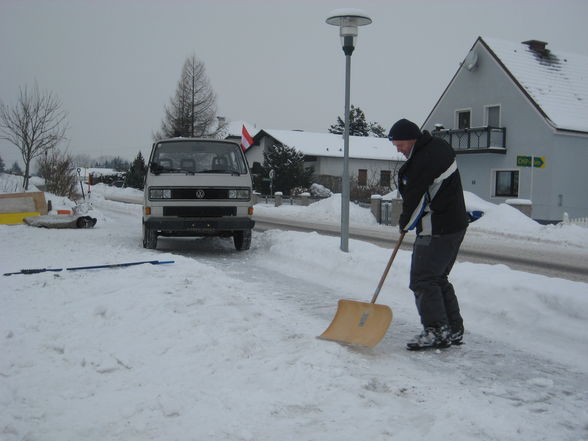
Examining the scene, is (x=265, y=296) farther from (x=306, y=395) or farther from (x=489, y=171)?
(x=489, y=171)

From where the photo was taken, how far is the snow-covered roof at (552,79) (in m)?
24.9

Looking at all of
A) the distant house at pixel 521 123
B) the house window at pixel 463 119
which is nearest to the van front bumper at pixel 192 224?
the distant house at pixel 521 123

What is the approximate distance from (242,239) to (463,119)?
21.9 metres

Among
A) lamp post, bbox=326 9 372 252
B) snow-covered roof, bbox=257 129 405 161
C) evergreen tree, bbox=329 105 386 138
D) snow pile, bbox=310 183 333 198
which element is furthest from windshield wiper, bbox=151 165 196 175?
evergreen tree, bbox=329 105 386 138

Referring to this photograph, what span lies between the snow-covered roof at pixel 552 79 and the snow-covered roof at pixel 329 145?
72.9 feet

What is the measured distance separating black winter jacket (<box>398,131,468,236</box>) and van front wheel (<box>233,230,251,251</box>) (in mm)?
6107

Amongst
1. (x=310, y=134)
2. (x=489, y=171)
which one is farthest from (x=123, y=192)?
(x=489, y=171)

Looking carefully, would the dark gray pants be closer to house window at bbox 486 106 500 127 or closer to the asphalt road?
the asphalt road

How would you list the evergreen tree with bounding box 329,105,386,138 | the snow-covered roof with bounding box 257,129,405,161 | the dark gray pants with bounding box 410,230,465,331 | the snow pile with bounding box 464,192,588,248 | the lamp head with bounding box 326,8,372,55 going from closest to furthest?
1. the dark gray pants with bounding box 410,230,465,331
2. the lamp head with bounding box 326,8,372,55
3. the snow pile with bounding box 464,192,588,248
4. the snow-covered roof with bounding box 257,129,405,161
5. the evergreen tree with bounding box 329,105,386,138

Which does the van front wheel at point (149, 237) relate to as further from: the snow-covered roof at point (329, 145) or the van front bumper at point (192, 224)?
the snow-covered roof at point (329, 145)

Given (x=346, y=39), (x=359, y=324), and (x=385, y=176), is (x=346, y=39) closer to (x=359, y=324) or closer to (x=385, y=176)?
(x=359, y=324)

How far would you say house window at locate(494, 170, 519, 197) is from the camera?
86.8ft

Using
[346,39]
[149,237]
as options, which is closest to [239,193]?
[149,237]

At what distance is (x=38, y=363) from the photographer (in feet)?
12.8
